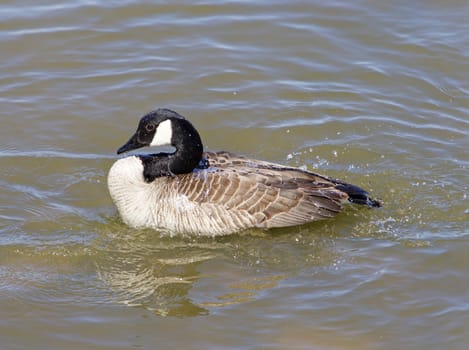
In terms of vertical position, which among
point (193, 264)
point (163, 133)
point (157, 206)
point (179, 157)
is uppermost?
point (163, 133)

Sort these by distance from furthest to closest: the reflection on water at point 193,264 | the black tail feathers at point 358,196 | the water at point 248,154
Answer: the black tail feathers at point 358,196 < the reflection on water at point 193,264 < the water at point 248,154

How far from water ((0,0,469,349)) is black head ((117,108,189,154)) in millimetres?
1111

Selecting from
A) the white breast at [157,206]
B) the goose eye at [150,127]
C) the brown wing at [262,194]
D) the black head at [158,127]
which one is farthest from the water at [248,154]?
the goose eye at [150,127]

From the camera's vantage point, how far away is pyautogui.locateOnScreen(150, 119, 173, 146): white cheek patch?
9.50 metres

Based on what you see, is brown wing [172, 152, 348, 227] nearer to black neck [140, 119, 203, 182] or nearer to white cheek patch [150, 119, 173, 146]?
black neck [140, 119, 203, 182]

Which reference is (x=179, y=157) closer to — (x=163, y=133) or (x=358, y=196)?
(x=163, y=133)

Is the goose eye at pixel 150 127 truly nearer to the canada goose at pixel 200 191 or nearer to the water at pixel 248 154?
the canada goose at pixel 200 191

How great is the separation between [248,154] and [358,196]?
207cm

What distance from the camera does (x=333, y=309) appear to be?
8.23 metres

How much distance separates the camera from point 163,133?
9.54 meters

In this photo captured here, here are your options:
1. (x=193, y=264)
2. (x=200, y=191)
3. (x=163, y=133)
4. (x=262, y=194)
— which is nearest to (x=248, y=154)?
(x=262, y=194)

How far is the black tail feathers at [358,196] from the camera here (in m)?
9.79

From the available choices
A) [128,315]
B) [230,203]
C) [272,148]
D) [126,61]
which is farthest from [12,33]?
[128,315]

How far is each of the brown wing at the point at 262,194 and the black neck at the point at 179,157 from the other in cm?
16
